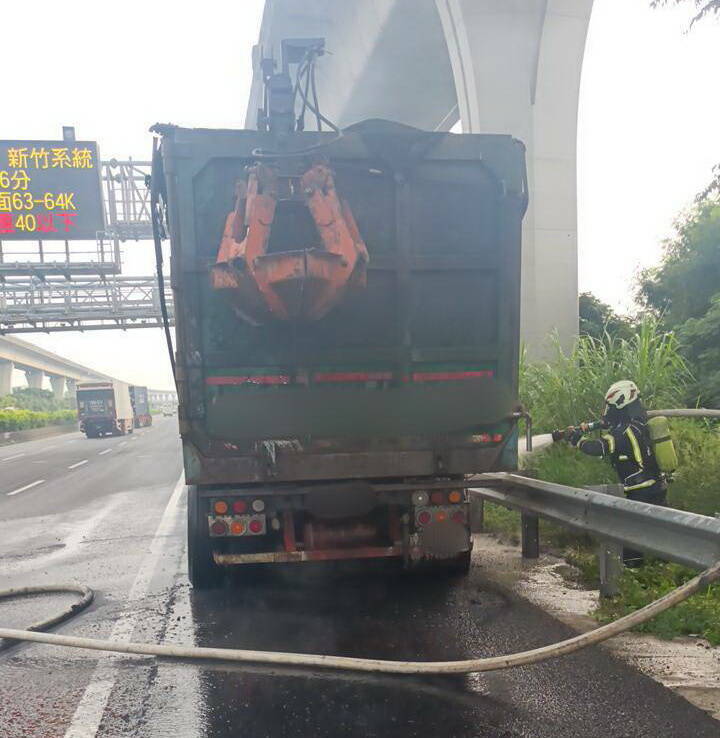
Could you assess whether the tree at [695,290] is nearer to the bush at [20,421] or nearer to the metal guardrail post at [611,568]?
the metal guardrail post at [611,568]

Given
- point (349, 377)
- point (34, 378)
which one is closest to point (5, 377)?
point (34, 378)

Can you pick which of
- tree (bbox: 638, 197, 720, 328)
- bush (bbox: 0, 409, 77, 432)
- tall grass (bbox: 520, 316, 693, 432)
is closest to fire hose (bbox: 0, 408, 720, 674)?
tall grass (bbox: 520, 316, 693, 432)

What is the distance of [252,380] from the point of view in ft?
16.7

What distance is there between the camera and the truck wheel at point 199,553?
561cm

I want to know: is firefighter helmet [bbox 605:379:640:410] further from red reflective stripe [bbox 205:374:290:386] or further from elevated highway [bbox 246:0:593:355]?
elevated highway [bbox 246:0:593:355]

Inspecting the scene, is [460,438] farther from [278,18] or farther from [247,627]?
[278,18]

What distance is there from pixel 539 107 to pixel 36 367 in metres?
78.8

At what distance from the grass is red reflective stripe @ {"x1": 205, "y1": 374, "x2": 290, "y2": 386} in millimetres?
2538

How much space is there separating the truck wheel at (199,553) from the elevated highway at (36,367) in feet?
182

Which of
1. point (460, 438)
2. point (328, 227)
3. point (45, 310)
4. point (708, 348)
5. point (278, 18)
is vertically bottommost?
point (460, 438)

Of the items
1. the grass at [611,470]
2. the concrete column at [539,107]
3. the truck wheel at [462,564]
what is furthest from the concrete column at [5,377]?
the truck wheel at [462,564]

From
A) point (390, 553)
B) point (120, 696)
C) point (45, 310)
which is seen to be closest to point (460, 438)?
point (390, 553)

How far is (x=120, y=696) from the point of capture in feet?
12.6

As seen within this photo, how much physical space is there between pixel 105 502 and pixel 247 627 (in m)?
8.04
